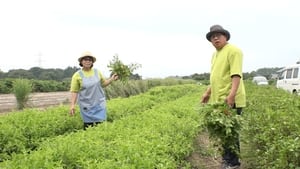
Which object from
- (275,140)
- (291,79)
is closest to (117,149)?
(275,140)

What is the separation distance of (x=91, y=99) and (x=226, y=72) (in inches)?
103

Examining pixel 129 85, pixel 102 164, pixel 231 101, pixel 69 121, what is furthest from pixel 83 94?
pixel 129 85

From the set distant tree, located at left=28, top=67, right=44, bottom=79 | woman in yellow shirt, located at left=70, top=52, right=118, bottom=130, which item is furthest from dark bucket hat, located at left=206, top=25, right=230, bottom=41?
distant tree, located at left=28, top=67, right=44, bottom=79

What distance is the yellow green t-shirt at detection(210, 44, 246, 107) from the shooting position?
4.95 meters

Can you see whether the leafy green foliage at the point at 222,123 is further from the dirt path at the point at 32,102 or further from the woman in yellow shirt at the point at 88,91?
the dirt path at the point at 32,102

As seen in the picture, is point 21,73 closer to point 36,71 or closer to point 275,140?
point 36,71

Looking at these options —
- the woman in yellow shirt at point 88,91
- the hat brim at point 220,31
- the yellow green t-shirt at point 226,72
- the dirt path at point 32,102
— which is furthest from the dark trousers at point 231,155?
the dirt path at point 32,102

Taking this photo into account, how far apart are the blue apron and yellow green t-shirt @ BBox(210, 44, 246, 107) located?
230 cm

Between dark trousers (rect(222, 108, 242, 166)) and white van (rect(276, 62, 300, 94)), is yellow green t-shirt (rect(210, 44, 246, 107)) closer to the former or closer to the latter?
dark trousers (rect(222, 108, 242, 166))

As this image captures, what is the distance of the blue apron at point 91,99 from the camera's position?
6.75 meters

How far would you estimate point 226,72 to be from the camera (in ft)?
16.8

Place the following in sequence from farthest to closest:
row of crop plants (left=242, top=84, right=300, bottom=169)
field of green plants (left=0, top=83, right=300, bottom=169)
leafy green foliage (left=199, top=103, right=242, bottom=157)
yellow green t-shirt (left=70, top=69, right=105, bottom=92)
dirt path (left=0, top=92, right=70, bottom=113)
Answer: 1. dirt path (left=0, top=92, right=70, bottom=113)
2. yellow green t-shirt (left=70, top=69, right=105, bottom=92)
3. leafy green foliage (left=199, top=103, right=242, bottom=157)
4. field of green plants (left=0, top=83, right=300, bottom=169)
5. row of crop plants (left=242, top=84, right=300, bottom=169)

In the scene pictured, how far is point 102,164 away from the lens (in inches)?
135

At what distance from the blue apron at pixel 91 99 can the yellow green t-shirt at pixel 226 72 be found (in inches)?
90.5
